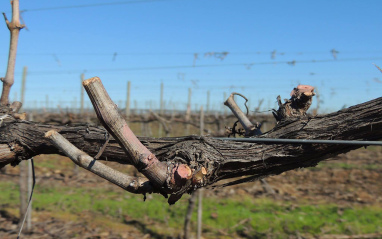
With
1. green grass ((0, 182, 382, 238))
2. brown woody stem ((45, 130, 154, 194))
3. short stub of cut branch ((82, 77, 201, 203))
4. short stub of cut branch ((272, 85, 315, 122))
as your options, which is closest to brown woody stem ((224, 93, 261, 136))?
short stub of cut branch ((272, 85, 315, 122))

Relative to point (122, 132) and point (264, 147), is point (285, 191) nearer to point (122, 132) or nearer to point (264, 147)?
Answer: point (264, 147)

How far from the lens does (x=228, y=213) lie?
708 cm

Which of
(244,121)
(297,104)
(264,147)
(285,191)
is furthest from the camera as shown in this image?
(285,191)

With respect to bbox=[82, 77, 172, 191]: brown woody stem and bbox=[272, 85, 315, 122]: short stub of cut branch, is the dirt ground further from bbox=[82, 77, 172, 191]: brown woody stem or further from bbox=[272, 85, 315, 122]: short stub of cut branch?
bbox=[82, 77, 172, 191]: brown woody stem

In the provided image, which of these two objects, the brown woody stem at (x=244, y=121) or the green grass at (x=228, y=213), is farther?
the green grass at (x=228, y=213)

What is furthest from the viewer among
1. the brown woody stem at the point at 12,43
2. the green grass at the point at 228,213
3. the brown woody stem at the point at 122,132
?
the green grass at the point at 228,213

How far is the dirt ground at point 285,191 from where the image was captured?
624cm

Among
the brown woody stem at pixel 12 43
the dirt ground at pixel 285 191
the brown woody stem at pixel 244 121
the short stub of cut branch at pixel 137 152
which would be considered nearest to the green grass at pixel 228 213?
the dirt ground at pixel 285 191

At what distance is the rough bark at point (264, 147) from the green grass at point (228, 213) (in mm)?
4790

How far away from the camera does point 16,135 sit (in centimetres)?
212

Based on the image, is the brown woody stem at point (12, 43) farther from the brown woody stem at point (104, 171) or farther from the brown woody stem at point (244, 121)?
the brown woody stem at point (244, 121)

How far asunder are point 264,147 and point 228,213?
554 centimetres

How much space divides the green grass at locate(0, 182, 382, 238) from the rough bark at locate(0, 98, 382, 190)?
4790 mm

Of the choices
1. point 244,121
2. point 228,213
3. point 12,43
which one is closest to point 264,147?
point 244,121
